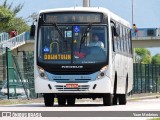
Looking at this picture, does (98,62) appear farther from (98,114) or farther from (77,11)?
(98,114)

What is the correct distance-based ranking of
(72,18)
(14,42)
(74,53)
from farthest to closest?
(14,42) < (72,18) < (74,53)

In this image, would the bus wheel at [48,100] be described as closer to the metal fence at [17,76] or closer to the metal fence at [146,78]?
the metal fence at [17,76]

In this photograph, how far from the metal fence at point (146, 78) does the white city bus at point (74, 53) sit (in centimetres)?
3194

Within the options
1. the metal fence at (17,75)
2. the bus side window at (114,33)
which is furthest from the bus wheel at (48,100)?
the metal fence at (17,75)

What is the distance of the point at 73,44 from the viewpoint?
107 feet

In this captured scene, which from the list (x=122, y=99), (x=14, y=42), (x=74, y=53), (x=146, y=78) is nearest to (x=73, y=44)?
(x=74, y=53)

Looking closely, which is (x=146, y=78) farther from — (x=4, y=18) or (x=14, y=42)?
(x=4, y=18)

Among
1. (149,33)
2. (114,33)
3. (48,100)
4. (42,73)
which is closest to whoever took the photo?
(42,73)

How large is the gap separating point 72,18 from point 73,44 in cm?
96

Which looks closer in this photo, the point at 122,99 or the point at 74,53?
the point at 74,53

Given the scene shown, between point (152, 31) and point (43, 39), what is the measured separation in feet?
215

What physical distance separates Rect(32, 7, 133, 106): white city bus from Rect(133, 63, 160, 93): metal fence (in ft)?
105

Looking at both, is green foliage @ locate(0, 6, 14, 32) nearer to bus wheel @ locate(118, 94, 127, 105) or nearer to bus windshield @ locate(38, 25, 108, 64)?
bus wheel @ locate(118, 94, 127, 105)

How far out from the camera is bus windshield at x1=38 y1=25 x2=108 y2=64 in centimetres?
3250
